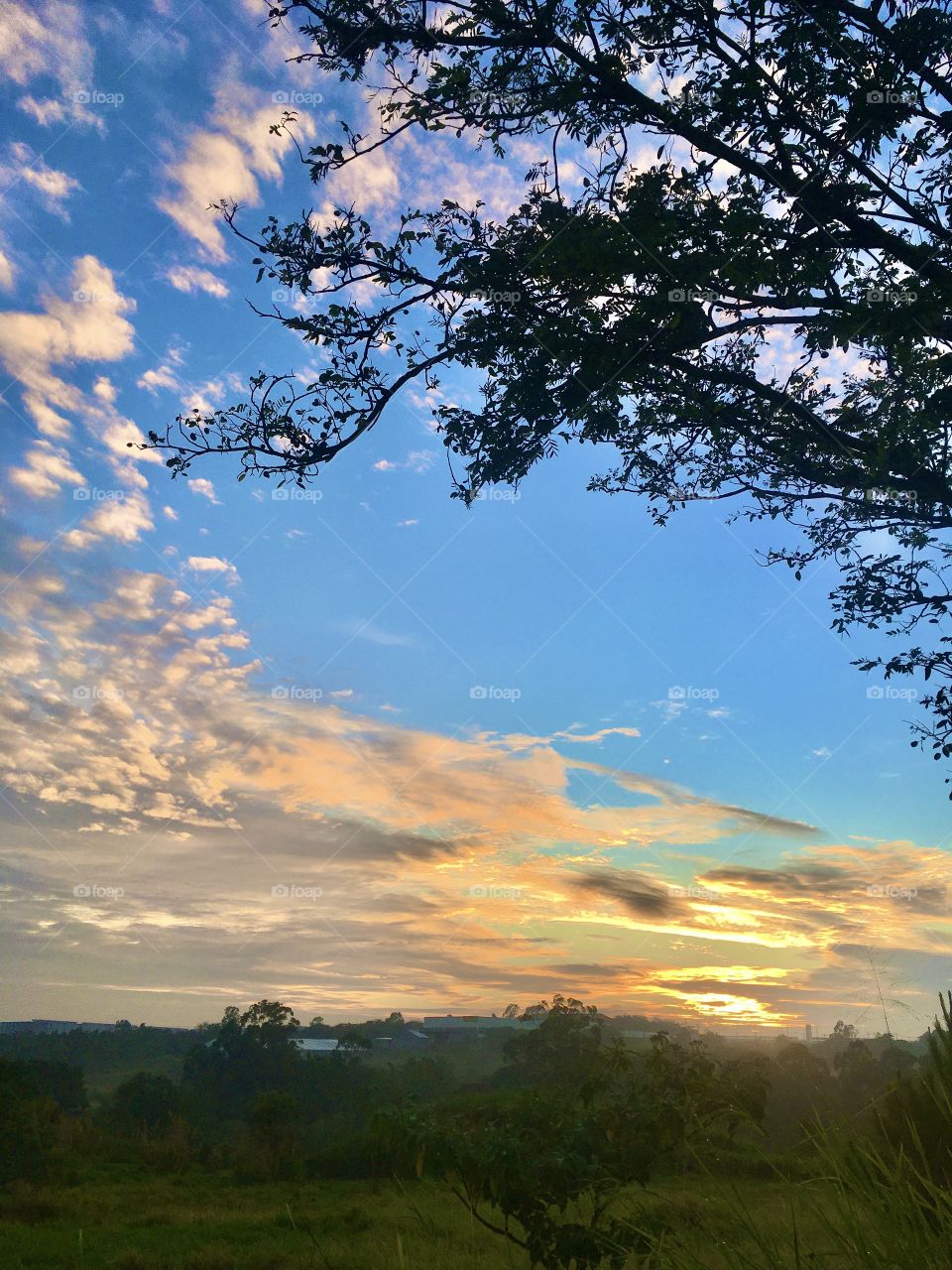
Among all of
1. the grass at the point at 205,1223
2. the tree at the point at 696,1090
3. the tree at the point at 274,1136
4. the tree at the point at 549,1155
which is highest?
the tree at the point at 696,1090

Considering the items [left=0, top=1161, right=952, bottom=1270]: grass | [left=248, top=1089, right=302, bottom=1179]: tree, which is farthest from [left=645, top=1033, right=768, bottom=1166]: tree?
[left=248, top=1089, right=302, bottom=1179]: tree

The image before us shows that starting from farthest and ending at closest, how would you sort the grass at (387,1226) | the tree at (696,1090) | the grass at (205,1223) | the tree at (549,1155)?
the grass at (205,1223) < the tree at (696,1090) < the tree at (549,1155) < the grass at (387,1226)

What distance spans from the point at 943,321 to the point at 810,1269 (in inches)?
322

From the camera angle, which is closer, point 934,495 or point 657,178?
point 657,178

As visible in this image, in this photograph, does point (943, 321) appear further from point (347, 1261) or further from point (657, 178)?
point (347, 1261)

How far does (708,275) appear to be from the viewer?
29.7ft

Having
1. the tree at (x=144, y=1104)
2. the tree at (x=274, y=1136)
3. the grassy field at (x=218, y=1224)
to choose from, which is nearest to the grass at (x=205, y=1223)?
the grassy field at (x=218, y=1224)

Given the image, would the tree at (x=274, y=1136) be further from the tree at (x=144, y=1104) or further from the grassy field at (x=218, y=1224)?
the tree at (x=144, y=1104)

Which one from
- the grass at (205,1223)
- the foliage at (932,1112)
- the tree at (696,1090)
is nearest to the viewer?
the foliage at (932,1112)

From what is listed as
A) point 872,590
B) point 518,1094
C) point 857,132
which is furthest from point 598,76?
point 518,1094

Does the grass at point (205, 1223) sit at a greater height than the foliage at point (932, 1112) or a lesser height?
lesser

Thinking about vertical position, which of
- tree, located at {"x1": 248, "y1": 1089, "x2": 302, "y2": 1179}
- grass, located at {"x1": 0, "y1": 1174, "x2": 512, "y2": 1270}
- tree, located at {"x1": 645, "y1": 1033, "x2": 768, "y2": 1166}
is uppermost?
tree, located at {"x1": 645, "y1": 1033, "x2": 768, "y2": 1166}

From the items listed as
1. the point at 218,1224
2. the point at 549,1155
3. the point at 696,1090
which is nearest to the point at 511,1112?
the point at 549,1155

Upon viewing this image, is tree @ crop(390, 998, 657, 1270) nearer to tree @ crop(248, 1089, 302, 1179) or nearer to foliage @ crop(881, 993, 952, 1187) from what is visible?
foliage @ crop(881, 993, 952, 1187)
